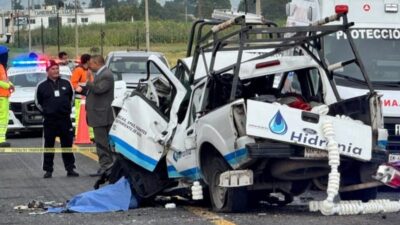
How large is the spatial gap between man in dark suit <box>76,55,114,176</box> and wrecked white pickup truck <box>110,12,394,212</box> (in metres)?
2.68

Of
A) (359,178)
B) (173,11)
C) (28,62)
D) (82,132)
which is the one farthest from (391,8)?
(173,11)

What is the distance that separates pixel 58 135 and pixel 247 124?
23.1 feet

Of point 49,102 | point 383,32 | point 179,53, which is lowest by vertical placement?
point 179,53

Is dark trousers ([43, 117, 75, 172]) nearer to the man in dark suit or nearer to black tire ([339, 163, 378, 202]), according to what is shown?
the man in dark suit

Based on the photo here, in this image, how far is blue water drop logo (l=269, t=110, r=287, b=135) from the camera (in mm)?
9969

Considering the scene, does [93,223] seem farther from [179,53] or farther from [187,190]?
[179,53]

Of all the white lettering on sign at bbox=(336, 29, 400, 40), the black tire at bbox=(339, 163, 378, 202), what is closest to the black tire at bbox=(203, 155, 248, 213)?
the black tire at bbox=(339, 163, 378, 202)

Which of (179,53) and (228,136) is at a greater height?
(228,136)

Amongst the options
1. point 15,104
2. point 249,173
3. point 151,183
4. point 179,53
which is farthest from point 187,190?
point 179,53

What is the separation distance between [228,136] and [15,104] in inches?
601

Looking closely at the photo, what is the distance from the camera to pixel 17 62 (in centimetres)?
2842

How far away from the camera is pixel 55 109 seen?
16.1 metres

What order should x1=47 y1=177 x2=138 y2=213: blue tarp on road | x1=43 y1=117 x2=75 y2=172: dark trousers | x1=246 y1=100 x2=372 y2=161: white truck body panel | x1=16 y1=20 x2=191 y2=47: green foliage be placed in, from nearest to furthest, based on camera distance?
x1=246 y1=100 x2=372 y2=161: white truck body panel < x1=47 y1=177 x2=138 y2=213: blue tarp on road < x1=43 y1=117 x2=75 y2=172: dark trousers < x1=16 y1=20 x2=191 y2=47: green foliage

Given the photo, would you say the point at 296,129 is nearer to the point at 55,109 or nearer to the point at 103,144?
the point at 103,144
